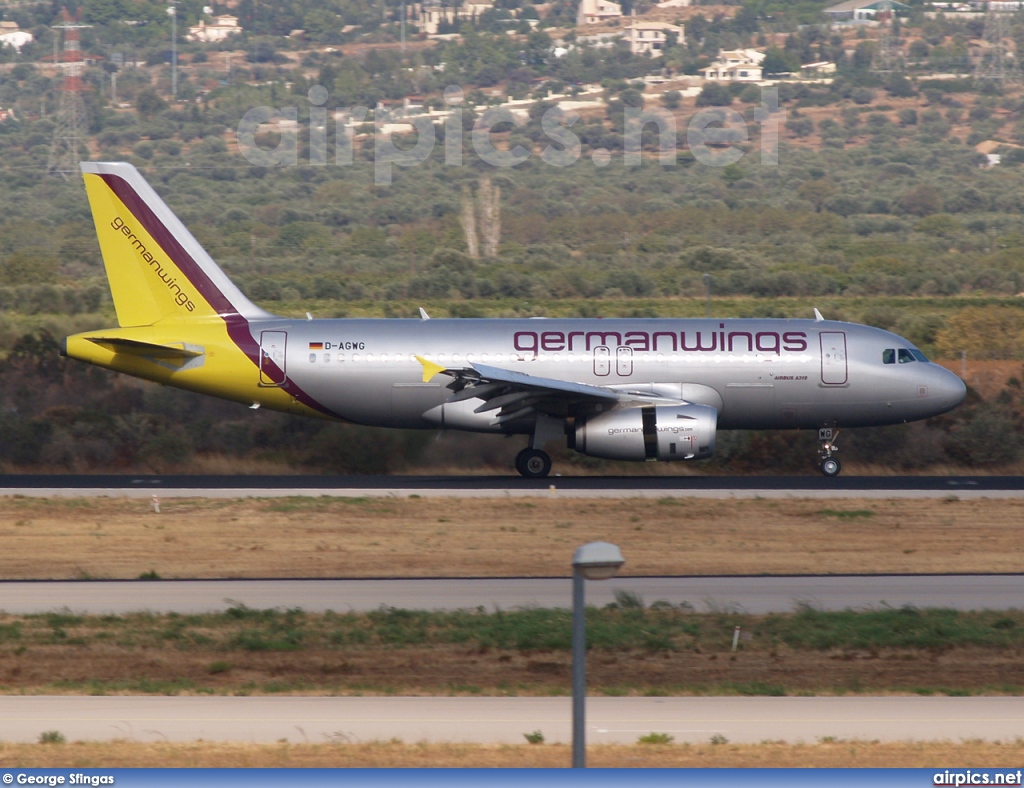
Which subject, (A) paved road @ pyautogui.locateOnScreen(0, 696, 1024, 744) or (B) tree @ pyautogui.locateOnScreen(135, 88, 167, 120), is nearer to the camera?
(A) paved road @ pyautogui.locateOnScreen(0, 696, 1024, 744)

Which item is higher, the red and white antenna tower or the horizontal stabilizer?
the red and white antenna tower

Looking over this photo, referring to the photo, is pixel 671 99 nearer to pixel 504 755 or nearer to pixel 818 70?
pixel 818 70

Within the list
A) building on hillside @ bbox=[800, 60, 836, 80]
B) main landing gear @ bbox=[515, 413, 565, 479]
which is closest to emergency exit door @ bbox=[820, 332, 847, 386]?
main landing gear @ bbox=[515, 413, 565, 479]

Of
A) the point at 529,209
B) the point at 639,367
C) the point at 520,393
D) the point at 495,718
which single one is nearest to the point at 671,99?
the point at 529,209

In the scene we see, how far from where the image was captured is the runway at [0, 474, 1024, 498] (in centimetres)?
2911

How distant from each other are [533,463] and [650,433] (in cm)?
317

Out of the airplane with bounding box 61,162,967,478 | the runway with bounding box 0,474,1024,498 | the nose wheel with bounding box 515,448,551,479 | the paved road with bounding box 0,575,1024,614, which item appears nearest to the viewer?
the paved road with bounding box 0,575,1024,614

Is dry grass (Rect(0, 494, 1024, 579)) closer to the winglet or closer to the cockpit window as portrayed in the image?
the winglet

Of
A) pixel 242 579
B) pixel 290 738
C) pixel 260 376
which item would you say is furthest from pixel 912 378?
pixel 290 738

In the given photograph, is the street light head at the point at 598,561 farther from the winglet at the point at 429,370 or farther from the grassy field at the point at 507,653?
the winglet at the point at 429,370

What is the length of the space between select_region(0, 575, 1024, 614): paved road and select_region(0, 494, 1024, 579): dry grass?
0.94 metres

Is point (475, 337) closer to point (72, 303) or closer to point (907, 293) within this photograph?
point (72, 303)

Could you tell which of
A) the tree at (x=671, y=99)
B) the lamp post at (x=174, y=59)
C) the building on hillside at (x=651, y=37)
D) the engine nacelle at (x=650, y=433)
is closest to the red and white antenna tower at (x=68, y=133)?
the lamp post at (x=174, y=59)

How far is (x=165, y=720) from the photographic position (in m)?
13.2
